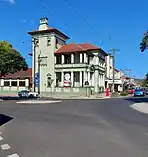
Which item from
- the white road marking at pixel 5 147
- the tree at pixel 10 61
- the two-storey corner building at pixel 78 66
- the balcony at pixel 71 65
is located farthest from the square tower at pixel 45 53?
the white road marking at pixel 5 147

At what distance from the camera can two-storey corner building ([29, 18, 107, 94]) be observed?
67.8m

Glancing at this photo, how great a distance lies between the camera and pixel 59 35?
241ft

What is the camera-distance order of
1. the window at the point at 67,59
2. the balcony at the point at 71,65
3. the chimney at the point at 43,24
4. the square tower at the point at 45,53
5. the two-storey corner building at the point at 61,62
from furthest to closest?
the chimney at the point at 43,24
the window at the point at 67,59
the square tower at the point at 45,53
the two-storey corner building at the point at 61,62
the balcony at the point at 71,65

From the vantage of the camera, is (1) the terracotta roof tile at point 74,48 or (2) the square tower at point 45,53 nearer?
(1) the terracotta roof tile at point 74,48

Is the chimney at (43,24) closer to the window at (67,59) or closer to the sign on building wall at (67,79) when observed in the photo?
the window at (67,59)

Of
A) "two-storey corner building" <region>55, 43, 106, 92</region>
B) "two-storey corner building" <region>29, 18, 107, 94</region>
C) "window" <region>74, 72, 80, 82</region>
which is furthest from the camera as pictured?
"window" <region>74, 72, 80, 82</region>

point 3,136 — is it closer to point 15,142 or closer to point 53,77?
Answer: point 15,142

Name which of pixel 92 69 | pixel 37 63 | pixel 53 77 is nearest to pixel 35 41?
pixel 37 63

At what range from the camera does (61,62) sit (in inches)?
A: 2785

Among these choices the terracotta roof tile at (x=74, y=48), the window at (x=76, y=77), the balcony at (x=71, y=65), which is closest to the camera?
the balcony at (x=71, y=65)

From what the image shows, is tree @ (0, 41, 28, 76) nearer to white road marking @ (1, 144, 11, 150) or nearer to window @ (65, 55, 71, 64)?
window @ (65, 55, 71, 64)

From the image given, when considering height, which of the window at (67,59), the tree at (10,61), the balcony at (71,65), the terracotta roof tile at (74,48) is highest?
the terracotta roof tile at (74,48)

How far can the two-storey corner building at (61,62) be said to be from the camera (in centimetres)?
6775

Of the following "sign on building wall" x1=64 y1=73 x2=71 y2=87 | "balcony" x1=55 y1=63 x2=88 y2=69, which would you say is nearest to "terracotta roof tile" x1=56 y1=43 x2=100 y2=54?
"balcony" x1=55 y1=63 x2=88 y2=69
